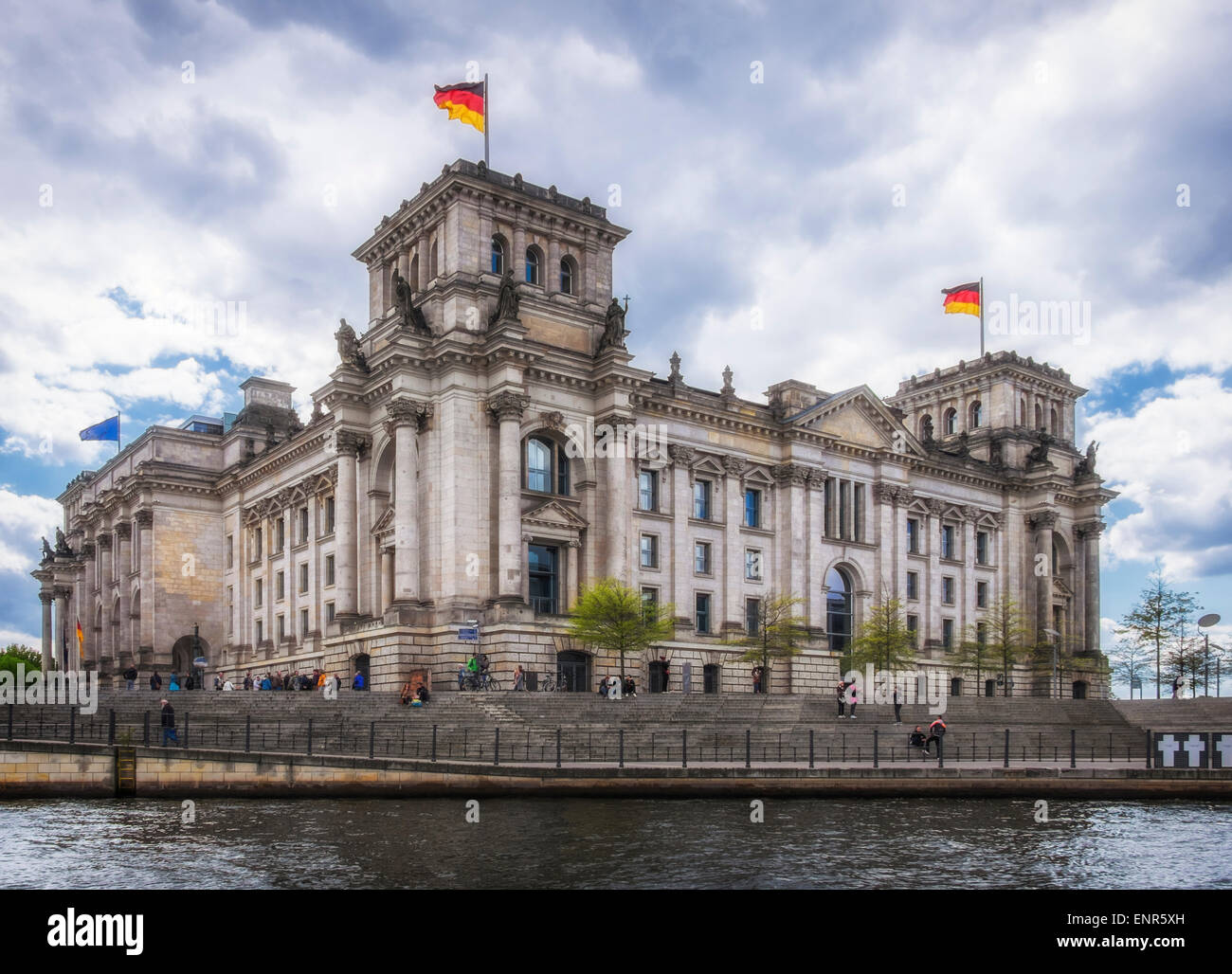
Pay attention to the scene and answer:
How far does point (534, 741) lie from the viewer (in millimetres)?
40188

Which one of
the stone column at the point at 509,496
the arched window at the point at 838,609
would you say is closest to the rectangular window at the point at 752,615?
the arched window at the point at 838,609

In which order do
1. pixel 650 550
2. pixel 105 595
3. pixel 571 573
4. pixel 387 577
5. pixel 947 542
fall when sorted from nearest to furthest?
pixel 571 573
pixel 387 577
pixel 650 550
pixel 947 542
pixel 105 595

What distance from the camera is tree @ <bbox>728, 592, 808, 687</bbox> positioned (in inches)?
2431

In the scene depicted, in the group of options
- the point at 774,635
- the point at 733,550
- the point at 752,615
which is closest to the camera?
the point at 774,635

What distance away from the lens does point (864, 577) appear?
72.0 meters

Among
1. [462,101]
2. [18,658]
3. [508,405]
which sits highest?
[462,101]

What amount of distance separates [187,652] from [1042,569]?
2359 inches

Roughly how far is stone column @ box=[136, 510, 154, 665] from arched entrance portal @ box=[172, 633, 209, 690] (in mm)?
1994

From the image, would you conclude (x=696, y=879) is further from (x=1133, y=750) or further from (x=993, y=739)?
(x=1133, y=750)

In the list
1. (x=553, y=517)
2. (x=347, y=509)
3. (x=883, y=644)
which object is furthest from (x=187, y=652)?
(x=883, y=644)

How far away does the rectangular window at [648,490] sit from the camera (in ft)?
206

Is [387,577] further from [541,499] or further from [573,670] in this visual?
[573,670]
